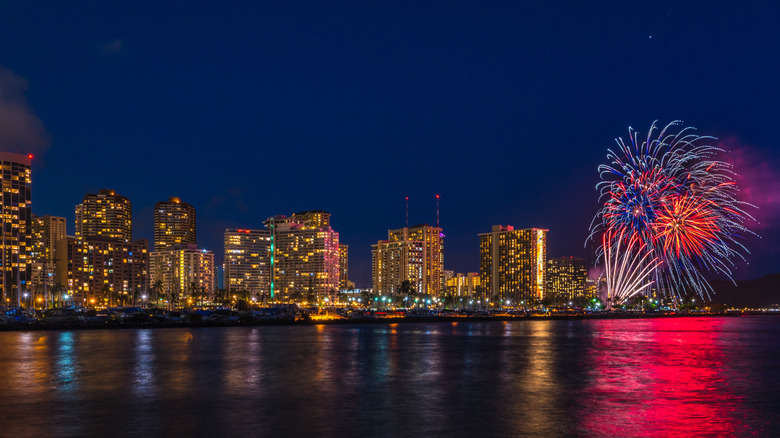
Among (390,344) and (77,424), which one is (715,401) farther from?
(390,344)

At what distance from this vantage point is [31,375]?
40188mm

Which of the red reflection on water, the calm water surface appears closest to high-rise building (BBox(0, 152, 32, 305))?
the calm water surface

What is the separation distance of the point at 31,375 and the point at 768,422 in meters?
37.0

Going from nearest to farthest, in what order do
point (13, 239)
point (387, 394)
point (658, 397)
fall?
point (658, 397)
point (387, 394)
point (13, 239)

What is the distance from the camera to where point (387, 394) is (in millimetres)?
32594

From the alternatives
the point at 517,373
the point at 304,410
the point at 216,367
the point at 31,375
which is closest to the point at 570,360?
the point at 517,373

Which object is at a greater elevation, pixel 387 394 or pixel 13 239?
pixel 13 239

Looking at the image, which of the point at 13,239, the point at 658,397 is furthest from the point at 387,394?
the point at 13,239

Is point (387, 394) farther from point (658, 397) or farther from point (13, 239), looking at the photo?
point (13, 239)

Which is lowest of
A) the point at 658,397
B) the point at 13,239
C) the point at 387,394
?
the point at 658,397

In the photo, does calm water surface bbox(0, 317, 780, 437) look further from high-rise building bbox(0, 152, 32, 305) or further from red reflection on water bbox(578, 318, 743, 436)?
high-rise building bbox(0, 152, 32, 305)

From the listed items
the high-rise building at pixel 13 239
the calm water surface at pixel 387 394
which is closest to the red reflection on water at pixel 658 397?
the calm water surface at pixel 387 394

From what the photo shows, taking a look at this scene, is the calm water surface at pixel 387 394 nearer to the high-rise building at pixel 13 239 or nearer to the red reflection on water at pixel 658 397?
the red reflection on water at pixel 658 397

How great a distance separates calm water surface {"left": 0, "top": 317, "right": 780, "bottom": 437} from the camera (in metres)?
24.5
